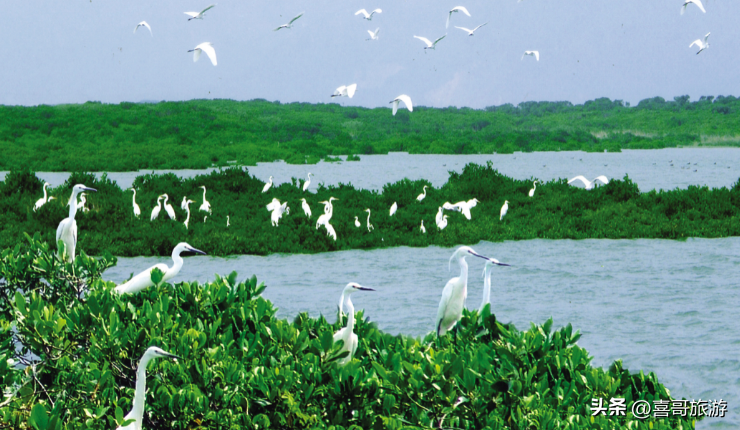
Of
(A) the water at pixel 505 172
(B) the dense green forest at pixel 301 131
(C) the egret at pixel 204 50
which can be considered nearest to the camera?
(C) the egret at pixel 204 50

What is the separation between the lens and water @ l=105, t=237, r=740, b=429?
8.12 meters

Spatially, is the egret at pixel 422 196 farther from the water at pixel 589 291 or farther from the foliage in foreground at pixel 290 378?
the foliage in foreground at pixel 290 378

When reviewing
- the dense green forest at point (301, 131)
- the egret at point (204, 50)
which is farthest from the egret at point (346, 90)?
the dense green forest at point (301, 131)

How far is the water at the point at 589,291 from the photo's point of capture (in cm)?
812

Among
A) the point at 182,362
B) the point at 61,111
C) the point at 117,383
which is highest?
the point at 61,111

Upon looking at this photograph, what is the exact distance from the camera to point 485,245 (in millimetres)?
16281

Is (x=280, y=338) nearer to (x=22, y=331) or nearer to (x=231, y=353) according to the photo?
(x=231, y=353)

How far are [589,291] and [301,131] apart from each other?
225 feet

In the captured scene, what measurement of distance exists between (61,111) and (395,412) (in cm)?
7651

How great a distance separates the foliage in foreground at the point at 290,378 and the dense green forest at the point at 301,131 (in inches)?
1204

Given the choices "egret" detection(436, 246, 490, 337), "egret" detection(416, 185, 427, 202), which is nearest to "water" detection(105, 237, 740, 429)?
"egret" detection(436, 246, 490, 337)

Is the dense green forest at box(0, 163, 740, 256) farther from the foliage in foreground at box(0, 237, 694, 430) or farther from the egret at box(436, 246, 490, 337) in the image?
the foliage in foreground at box(0, 237, 694, 430)

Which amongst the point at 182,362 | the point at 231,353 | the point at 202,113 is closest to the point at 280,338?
the point at 231,353

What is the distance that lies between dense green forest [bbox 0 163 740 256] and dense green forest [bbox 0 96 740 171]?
1612cm
